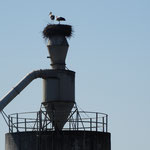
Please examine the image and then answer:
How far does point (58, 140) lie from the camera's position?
7256cm

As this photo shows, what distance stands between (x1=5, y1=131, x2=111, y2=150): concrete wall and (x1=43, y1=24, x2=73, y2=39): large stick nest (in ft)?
29.8

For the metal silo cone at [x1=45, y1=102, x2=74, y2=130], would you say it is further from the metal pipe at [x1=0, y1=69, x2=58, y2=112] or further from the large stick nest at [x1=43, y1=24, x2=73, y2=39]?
the large stick nest at [x1=43, y1=24, x2=73, y2=39]

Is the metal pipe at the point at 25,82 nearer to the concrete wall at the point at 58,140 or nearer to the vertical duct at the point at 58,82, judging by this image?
the vertical duct at the point at 58,82

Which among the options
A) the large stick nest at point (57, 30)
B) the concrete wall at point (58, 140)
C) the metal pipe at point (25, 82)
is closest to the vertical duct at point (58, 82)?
the large stick nest at point (57, 30)

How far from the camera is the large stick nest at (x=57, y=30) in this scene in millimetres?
77062

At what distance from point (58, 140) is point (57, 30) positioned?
33.1 ft

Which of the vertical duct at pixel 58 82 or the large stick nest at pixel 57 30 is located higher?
the large stick nest at pixel 57 30

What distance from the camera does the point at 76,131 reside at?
72938 millimetres

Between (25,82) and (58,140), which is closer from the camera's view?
(58,140)

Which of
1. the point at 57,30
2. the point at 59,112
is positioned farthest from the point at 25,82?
the point at 57,30

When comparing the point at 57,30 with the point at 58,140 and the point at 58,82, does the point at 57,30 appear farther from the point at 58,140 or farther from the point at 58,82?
the point at 58,140

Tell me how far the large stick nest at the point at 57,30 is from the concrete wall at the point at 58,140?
9093 millimetres

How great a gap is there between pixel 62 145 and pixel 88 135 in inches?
94.7

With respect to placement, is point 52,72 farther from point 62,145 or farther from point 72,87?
point 62,145
